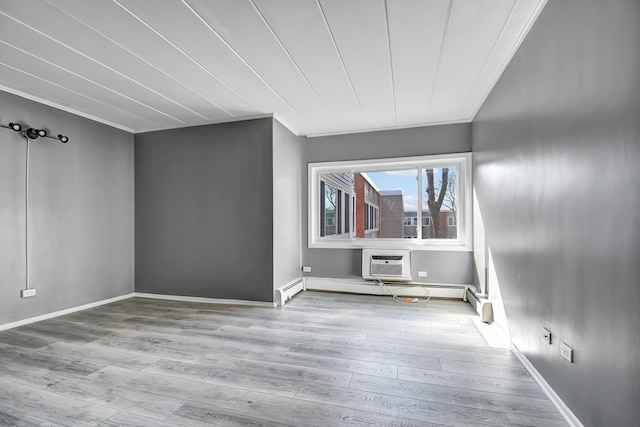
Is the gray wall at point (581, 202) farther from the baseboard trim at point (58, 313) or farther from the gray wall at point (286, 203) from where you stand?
the baseboard trim at point (58, 313)

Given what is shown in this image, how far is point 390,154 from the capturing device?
429 centimetres

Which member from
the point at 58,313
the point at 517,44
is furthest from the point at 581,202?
the point at 58,313

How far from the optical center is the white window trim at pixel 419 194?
398 centimetres

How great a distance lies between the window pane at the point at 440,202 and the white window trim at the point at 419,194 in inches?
2.6

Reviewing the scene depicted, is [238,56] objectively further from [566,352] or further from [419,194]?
[419,194]

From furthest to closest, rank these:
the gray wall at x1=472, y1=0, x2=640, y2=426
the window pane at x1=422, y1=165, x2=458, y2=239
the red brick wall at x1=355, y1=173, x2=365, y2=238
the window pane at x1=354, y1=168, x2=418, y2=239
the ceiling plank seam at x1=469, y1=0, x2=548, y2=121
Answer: the red brick wall at x1=355, y1=173, x2=365, y2=238 < the window pane at x1=354, y1=168, x2=418, y2=239 < the window pane at x1=422, y1=165, x2=458, y2=239 < the ceiling plank seam at x1=469, y1=0, x2=548, y2=121 < the gray wall at x1=472, y1=0, x2=640, y2=426

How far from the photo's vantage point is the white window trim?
398 centimetres

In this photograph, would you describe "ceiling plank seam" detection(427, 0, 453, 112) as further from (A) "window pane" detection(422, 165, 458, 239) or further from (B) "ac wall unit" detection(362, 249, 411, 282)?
(B) "ac wall unit" detection(362, 249, 411, 282)

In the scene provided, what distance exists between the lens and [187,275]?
3977mm

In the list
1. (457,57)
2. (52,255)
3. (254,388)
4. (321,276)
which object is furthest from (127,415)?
(457,57)

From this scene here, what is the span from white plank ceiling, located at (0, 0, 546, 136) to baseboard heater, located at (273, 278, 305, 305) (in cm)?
233

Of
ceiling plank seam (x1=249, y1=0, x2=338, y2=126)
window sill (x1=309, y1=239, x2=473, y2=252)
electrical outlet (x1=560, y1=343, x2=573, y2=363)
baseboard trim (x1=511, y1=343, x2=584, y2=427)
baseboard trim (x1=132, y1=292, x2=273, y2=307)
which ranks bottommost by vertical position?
baseboard trim (x1=132, y1=292, x2=273, y2=307)

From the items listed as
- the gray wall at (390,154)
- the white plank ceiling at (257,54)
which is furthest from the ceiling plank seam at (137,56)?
the gray wall at (390,154)

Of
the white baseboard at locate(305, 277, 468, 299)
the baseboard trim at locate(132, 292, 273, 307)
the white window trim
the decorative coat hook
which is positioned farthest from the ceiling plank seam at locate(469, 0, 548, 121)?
the decorative coat hook
